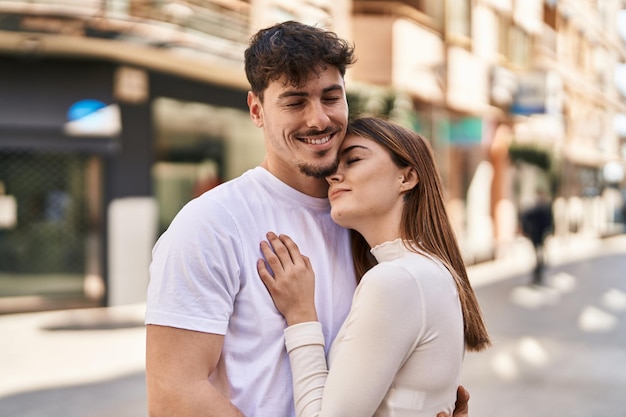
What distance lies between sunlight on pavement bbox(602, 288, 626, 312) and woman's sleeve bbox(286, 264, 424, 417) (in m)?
12.4

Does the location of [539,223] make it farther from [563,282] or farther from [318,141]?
[318,141]

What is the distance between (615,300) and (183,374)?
1416cm

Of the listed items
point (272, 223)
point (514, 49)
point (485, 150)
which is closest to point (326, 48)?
point (272, 223)

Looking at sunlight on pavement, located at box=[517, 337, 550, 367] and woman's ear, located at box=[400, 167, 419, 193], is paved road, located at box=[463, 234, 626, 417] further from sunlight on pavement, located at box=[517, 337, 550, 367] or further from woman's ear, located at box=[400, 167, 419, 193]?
woman's ear, located at box=[400, 167, 419, 193]

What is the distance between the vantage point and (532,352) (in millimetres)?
9633

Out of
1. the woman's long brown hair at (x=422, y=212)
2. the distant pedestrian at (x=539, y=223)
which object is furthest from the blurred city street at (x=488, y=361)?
the woman's long brown hair at (x=422, y=212)

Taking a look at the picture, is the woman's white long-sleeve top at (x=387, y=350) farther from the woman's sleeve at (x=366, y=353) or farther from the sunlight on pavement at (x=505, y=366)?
the sunlight on pavement at (x=505, y=366)

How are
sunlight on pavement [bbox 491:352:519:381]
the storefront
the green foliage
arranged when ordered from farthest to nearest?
the green foliage < the storefront < sunlight on pavement [bbox 491:352:519:381]

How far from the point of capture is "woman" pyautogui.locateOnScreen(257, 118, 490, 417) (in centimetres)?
199

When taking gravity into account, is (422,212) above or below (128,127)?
below

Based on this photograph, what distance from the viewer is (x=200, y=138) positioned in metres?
14.4

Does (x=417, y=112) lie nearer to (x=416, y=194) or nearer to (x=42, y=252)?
(x=42, y=252)

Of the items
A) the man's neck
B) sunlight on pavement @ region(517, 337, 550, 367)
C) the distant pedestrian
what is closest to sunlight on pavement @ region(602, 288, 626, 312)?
the distant pedestrian

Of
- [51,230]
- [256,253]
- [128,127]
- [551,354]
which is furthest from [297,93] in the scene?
[51,230]
